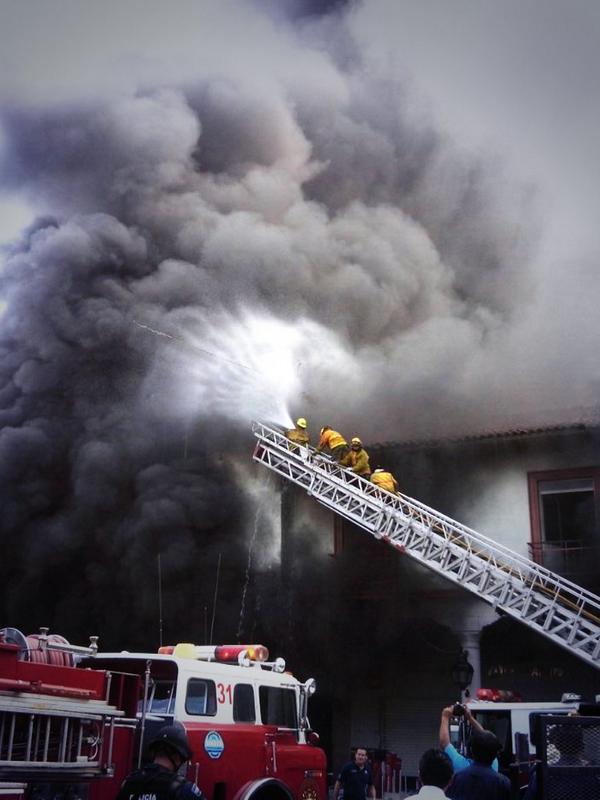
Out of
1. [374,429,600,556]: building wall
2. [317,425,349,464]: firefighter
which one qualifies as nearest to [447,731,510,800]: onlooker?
[317,425,349,464]: firefighter

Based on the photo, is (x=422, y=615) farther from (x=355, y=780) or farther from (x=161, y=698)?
(x=161, y=698)

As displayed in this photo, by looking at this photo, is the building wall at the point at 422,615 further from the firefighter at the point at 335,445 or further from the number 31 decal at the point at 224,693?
the number 31 decal at the point at 224,693

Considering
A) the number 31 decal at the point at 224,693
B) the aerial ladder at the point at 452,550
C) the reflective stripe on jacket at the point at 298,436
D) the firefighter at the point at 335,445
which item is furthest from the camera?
the reflective stripe on jacket at the point at 298,436

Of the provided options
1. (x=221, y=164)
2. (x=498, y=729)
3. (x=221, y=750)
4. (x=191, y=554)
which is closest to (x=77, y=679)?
(x=221, y=750)

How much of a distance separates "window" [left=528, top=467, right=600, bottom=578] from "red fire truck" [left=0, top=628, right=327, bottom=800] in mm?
7768

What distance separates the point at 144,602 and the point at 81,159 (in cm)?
1112

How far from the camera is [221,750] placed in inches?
303

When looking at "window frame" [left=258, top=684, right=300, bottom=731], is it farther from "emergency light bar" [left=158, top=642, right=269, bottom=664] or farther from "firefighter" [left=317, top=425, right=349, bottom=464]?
"firefighter" [left=317, top=425, right=349, bottom=464]

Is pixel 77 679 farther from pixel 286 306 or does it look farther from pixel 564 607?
pixel 286 306

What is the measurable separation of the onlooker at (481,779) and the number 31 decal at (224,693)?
3.98 meters

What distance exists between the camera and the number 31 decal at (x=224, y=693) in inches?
322

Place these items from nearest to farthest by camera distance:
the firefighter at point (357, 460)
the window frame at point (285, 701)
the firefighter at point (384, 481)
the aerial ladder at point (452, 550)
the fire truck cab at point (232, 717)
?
the fire truck cab at point (232, 717)
the window frame at point (285, 701)
the aerial ladder at point (452, 550)
the firefighter at point (384, 481)
the firefighter at point (357, 460)

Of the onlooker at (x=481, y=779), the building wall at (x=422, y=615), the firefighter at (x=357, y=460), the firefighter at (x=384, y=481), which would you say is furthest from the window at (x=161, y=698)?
the building wall at (x=422, y=615)

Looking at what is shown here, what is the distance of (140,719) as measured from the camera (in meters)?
7.10
